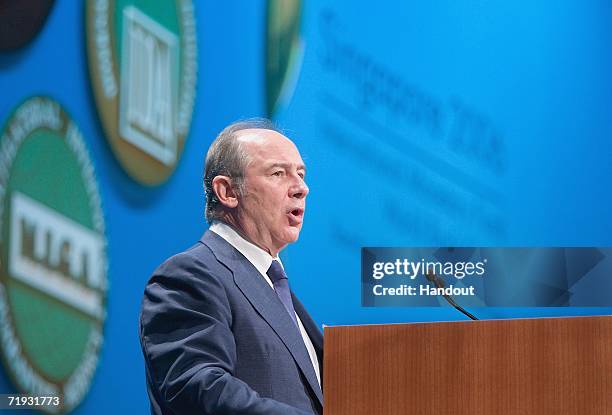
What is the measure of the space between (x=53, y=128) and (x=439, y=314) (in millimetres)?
1744

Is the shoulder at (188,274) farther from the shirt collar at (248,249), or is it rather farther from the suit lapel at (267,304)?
the shirt collar at (248,249)

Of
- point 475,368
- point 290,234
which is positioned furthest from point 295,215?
point 475,368

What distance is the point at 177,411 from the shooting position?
2.05 m

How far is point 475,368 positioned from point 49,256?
231 cm

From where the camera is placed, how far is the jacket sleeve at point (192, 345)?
196 centimetres

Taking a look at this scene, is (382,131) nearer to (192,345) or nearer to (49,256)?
(49,256)

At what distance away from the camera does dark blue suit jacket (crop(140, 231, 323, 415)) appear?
1.98 m

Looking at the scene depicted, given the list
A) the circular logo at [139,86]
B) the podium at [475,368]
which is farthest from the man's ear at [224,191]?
the circular logo at [139,86]

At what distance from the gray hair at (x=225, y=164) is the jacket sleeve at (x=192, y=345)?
320mm

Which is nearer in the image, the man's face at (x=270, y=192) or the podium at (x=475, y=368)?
the podium at (x=475, y=368)

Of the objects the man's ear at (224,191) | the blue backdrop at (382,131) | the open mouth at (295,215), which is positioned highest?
the blue backdrop at (382,131)

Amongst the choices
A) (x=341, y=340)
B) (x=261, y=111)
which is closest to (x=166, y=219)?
(x=261, y=111)

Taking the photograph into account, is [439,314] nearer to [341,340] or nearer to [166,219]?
[166,219]
